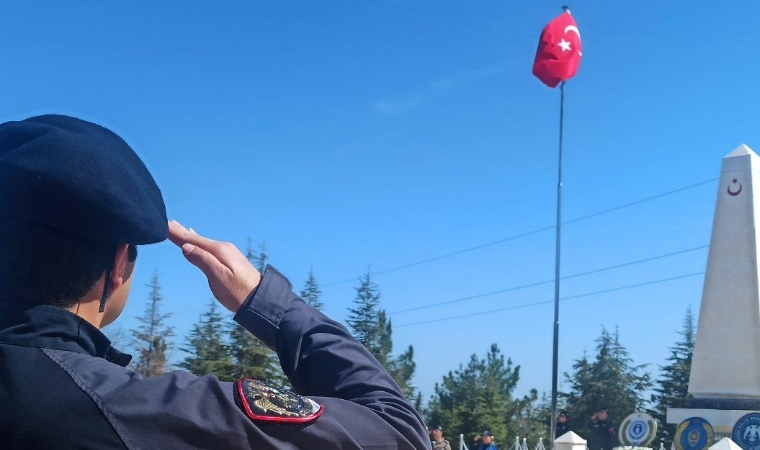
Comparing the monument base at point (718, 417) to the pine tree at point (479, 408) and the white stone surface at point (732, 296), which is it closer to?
the white stone surface at point (732, 296)

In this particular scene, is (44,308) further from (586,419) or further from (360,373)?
(586,419)

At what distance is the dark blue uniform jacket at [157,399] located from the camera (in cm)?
100

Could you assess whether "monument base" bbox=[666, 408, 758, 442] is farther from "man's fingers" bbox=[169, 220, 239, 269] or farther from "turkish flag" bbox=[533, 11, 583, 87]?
"man's fingers" bbox=[169, 220, 239, 269]

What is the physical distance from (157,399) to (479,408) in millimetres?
27023

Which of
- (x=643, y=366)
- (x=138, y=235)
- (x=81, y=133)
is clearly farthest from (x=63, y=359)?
(x=643, y=366)

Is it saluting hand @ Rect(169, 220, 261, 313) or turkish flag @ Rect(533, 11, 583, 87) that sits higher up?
turkish flag @ Rect(533, 11, 583, 87)

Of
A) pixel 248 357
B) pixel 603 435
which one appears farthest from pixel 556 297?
pixel 248 357

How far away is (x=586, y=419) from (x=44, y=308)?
2990 cm

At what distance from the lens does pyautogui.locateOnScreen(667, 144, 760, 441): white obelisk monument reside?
15.3 metres

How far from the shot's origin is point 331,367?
1.16 m

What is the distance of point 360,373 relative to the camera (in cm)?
115

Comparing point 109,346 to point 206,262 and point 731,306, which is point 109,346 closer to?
point 206,262

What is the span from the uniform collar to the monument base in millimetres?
15186

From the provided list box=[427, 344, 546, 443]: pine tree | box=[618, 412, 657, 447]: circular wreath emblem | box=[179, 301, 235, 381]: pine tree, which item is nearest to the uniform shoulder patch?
box=[179, 301, 235, 381]: pine tree
